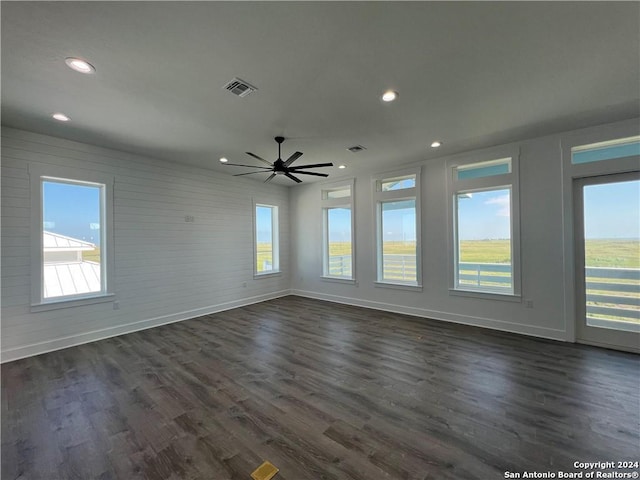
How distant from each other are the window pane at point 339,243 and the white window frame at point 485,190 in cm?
237

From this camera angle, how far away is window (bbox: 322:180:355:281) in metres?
6.49

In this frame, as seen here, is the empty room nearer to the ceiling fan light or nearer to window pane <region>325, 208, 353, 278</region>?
the ceiling fan light

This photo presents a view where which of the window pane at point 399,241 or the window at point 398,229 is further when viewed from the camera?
the window pane at point 399,241

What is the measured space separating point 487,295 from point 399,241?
74.9 inches

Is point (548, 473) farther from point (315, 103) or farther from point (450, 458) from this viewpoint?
point (315, 103)

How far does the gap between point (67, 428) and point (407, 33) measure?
419 cm

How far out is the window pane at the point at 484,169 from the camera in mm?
4523

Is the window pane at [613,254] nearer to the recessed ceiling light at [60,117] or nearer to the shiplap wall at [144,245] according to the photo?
the shiplap wall at [144,245]

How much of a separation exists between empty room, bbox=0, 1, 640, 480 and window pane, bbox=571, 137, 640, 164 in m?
0.03

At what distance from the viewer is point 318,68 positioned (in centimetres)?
237

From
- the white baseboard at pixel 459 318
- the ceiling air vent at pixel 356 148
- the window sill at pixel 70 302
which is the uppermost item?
the ceiling air vent at pixel 356 148

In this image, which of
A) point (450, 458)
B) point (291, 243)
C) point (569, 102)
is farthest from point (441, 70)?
point (291, 243)

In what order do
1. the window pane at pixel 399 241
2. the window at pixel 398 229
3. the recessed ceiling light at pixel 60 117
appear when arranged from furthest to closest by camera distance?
1. the window pane at pixel 399 241
2. the window at pixel 398 229
3. the recessed ceiling light at pixel 60 117

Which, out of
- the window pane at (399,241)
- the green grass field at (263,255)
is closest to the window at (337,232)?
the window pane at (399,241)
